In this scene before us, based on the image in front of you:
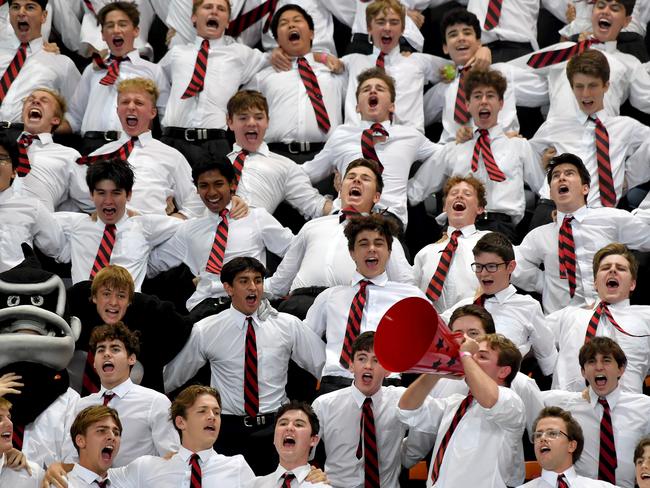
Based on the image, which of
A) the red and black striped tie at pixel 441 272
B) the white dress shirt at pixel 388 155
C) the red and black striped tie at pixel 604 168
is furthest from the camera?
the white dress shirt at pixel 388 155

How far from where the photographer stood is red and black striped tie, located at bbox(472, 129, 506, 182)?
9423mm

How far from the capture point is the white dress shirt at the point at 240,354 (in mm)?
8227

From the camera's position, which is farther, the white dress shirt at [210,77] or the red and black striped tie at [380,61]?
the red and black striped tie at [380,61]

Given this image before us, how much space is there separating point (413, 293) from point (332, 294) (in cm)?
43

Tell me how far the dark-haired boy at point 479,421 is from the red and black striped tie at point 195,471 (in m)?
0.99

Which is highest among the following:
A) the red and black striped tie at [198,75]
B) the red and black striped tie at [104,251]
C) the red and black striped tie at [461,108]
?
the red and black striped tie at [198,75]

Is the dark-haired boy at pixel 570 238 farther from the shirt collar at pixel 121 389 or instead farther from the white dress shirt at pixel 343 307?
the shirt collar at pixel 121 389

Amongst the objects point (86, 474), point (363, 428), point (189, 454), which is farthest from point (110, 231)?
point (363, 428)

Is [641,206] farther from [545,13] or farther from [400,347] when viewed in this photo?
[400,347]

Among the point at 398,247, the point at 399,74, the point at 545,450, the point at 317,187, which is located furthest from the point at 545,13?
the point at 545,450

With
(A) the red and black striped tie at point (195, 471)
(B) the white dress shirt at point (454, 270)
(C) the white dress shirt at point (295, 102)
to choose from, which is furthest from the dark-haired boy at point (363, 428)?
(C) the white dress shirt at point (295, 102)

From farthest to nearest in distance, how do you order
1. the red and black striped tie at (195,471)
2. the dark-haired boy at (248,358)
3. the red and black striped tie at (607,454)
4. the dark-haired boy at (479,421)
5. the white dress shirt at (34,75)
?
1. the white dress shirt at (34,75)
2. the dark-haired boy at (248,358)
3. the red and black striped tie at (607,454)
4. the red and black striped tie at (195,471)
5. the dark-haired boy at (479,421)

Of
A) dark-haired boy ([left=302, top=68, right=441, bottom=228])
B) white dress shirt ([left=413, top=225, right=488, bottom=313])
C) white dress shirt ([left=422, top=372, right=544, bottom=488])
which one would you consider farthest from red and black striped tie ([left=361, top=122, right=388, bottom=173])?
white dress shirt ([left=422, top=372, right=544, bottom=488])

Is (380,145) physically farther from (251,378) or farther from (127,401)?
(127,401)
